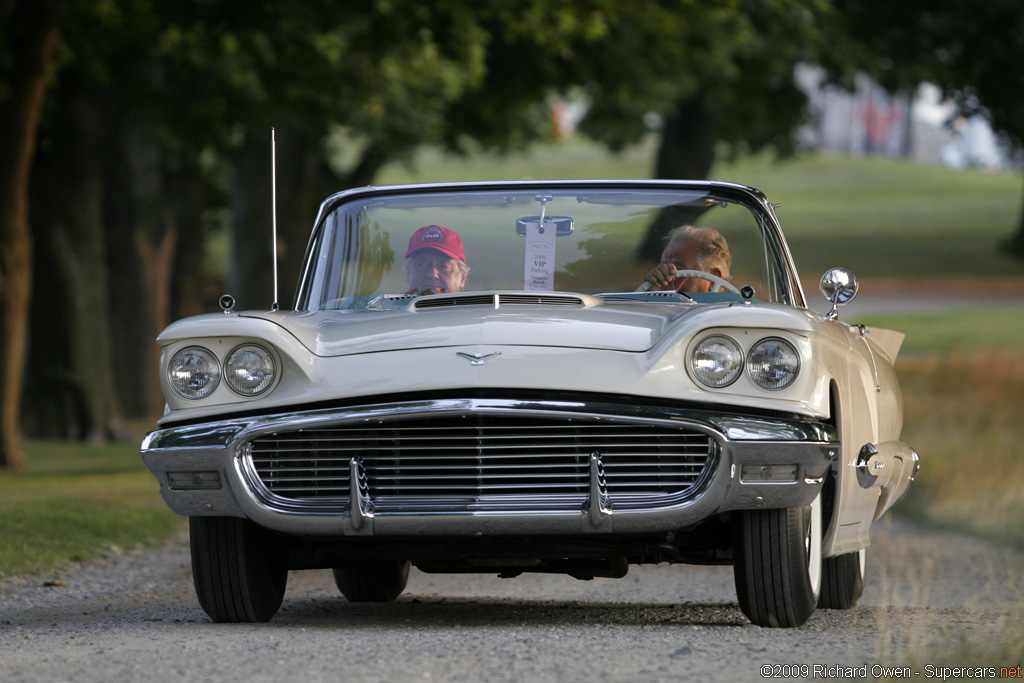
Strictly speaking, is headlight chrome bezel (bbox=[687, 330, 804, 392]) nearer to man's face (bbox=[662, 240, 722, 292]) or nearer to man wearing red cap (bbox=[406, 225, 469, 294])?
man's face (bbox=[662, 240, 722, 292])

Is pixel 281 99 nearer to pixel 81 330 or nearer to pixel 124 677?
pixel 81 330

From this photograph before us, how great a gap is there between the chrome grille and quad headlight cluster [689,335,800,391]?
21cm

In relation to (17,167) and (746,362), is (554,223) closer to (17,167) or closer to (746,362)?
(746,362)

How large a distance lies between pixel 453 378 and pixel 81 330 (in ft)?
47.3

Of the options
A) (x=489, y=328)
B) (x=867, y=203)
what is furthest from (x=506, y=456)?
(x=867, y=203)

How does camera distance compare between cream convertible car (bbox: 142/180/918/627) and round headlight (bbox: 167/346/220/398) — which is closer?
cream convertible car (bbox: 142/180/918/627)

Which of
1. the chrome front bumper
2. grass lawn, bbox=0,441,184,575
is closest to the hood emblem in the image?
the chrome front bumper

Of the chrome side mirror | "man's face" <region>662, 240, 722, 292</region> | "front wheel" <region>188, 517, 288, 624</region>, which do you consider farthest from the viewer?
"man's face" <region>662, 240, 722, 292</region>

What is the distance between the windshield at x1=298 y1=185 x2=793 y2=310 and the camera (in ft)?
20.1

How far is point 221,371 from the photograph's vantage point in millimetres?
5152

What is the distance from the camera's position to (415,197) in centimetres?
646

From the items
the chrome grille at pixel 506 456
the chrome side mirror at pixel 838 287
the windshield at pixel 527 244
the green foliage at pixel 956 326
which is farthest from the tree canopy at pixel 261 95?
the chrome grille at pixel 506 456

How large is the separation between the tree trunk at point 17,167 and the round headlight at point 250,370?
10.3 meters

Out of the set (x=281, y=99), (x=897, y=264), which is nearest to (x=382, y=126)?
(x=281, y=99)
